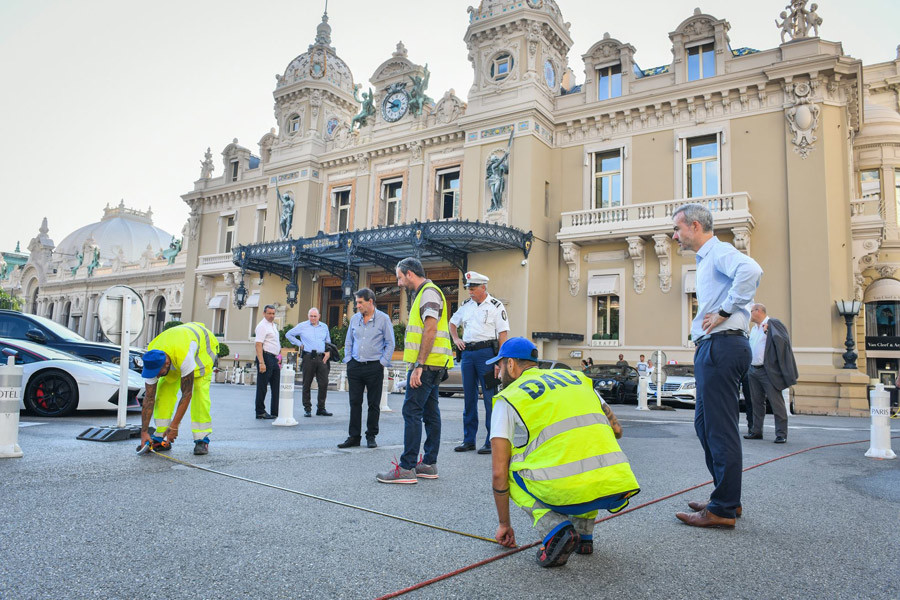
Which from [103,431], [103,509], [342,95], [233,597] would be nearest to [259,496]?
[103,509]

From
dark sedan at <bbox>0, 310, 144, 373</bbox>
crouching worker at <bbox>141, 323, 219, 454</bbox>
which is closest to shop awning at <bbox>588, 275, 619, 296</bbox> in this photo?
dark sedan at <bbox>0, 310, 144, 373</bbox>

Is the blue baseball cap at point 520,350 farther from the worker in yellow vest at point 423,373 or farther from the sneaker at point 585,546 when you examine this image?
the worker in yellow vest at point 423,373

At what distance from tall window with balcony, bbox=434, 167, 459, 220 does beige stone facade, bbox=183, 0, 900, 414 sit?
3.3 inches

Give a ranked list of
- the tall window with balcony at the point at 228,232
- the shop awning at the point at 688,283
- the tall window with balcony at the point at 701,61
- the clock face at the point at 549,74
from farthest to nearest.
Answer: the tall window with balcony at the point at 228,232 → the clock face at the point at 549,74 → the tall window with balcony at the point at 701,61 → the shop awning at the point at 688,283

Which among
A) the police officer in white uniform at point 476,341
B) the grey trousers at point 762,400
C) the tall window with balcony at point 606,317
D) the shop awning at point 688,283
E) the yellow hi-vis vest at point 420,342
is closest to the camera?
the yellow hi-vis vest at point 420,342

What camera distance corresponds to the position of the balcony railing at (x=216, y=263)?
31.1m

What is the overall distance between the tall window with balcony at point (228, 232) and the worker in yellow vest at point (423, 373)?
29912 mm

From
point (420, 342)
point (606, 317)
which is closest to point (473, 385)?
point (420, 342)

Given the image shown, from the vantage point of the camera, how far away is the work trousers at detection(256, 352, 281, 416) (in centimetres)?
1043

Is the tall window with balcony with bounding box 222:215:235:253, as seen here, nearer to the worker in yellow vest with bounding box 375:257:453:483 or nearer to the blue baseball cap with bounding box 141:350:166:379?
the blue baseball cap with bounding box 141:350:166:379

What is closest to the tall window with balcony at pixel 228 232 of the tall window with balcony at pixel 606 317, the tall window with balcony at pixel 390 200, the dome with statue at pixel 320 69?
the dome with statue at pixel 320 69

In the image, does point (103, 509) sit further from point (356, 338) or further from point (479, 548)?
point (356, 338)

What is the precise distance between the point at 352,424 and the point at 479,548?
3.74 metres

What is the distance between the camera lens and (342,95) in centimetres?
2997
